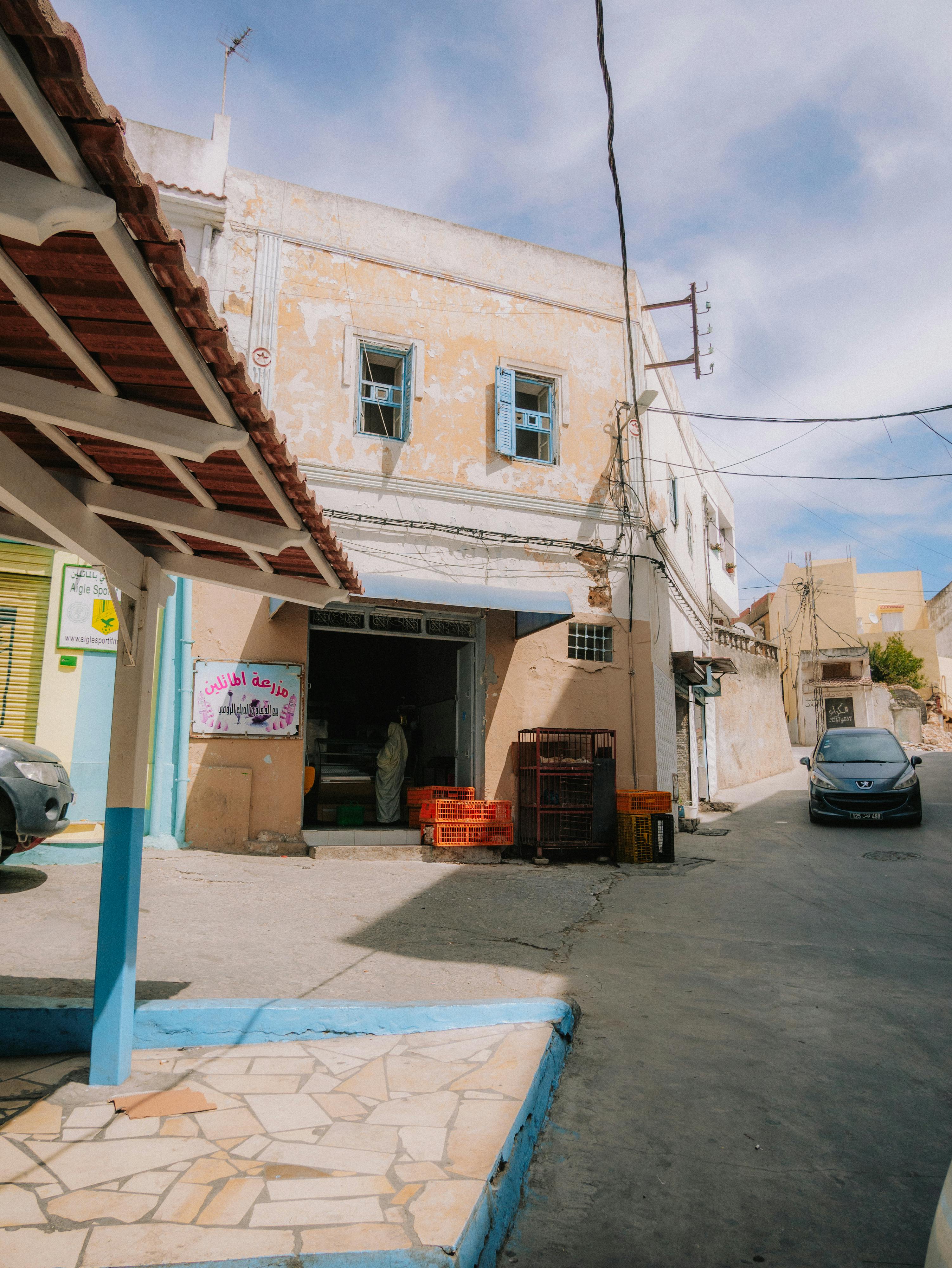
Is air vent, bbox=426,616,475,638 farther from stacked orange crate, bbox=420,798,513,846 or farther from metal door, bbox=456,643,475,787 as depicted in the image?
stacked orange crate, bbox=420,798,513,846

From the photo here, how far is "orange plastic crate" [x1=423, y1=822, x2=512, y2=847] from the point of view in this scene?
35.7ft

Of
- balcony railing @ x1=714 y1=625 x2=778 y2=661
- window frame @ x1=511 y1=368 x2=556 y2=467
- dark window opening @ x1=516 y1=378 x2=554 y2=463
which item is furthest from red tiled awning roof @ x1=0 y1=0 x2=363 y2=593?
balcony railing @ x1=714 y1=625 x2=778 y2=661

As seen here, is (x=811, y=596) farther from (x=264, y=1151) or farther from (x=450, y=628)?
(x=264, y=1151)

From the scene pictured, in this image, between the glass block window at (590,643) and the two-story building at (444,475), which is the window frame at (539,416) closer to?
the two-story building at (444,475)

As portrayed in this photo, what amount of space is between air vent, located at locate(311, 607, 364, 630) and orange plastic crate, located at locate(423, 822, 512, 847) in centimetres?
290

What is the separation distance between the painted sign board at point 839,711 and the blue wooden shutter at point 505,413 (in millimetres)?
25825

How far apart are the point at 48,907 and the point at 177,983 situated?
8.05 feet

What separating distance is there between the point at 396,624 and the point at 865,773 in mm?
8030

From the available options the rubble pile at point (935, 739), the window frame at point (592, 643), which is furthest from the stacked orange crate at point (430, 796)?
the rubble pile at point (935, 739)

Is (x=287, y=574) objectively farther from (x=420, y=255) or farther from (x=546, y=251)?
(x=546, y=251)

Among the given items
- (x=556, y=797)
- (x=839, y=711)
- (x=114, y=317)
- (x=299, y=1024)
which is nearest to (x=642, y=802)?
(x=556, y=797)

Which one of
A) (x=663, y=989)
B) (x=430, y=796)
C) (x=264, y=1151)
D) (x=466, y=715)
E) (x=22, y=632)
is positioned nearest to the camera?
(x=264, y=1151)

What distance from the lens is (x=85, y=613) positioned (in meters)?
9.63

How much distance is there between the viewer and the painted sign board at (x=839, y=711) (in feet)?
110
